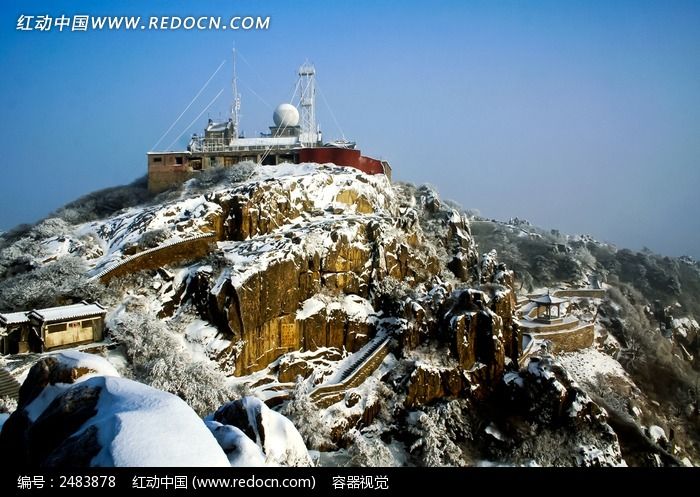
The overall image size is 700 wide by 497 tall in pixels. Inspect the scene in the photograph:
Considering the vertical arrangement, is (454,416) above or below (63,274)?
below

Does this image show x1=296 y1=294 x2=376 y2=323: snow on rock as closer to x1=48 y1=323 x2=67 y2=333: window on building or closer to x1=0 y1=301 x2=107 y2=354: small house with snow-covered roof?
x1=0 y1=301 x2=107 y2=354: small house with snow-covered roof

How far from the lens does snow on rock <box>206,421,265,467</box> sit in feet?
21.7

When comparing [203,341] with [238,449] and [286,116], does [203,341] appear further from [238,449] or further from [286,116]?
[286,116]

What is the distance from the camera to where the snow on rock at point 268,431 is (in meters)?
8.19

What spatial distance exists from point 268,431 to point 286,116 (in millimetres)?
39278

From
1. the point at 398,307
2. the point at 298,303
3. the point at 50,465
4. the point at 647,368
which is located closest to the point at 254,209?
the point at 298,303

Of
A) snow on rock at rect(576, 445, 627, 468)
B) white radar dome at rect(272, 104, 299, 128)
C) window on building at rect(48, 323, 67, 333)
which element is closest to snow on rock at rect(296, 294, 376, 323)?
window on building at rect(48, 323, 67, 333)

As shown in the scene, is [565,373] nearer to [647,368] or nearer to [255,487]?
[647,368]

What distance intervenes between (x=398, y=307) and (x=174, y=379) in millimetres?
13249

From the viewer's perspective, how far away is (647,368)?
37.4 m

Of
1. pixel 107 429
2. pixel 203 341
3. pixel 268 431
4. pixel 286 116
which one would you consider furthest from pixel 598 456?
pixel 286 116

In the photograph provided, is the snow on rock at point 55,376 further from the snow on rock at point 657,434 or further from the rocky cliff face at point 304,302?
the snow on rock at point 657,434

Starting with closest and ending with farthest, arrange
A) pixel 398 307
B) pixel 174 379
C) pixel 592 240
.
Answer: pixel 174 379 < pixel 398 307 < pixel 592 240

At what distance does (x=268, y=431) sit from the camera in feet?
27.6
